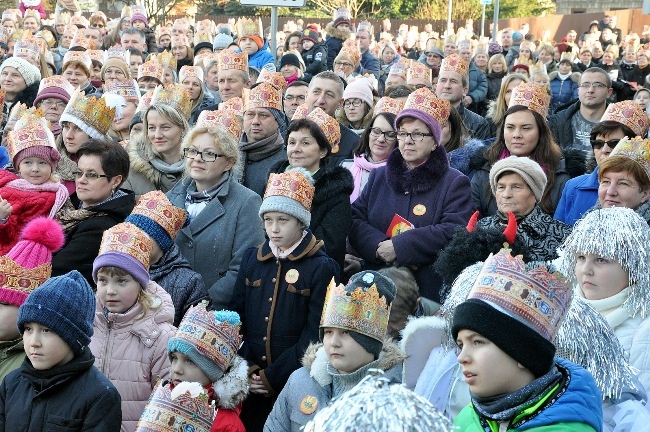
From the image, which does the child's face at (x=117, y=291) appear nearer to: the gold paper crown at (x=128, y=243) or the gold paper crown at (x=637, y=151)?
the gold paper crown at (x=128, y=243)

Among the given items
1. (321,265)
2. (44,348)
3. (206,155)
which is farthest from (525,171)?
(44,348)

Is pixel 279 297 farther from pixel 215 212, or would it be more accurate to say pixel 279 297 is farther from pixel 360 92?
pixel 360 92

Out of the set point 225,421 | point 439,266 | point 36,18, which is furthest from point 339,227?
point 36,18

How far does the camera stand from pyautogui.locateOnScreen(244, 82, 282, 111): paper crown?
7.44 m

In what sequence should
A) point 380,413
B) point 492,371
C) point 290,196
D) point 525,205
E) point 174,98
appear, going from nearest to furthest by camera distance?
point 380,413
point 492,371
point 290,196
point 525,205
point 174,98

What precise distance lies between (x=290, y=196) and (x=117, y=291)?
1.08m

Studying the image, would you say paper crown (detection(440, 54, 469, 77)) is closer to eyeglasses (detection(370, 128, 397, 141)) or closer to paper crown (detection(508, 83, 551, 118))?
paper crown (detection(508, 83, 551, 118))

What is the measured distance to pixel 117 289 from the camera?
5043 mm

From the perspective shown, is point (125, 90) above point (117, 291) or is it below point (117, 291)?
above

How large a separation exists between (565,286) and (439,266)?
159 cm

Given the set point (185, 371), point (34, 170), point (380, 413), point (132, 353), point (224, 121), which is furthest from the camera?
point (224, 121)

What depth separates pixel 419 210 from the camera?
609 cm

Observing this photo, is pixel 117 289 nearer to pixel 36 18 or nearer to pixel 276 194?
pixel 276 194

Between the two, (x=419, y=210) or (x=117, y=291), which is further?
(x=419, y=210)
